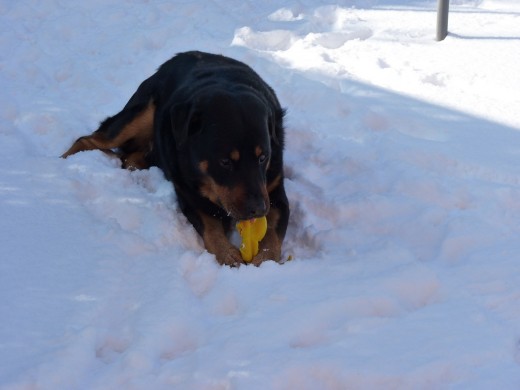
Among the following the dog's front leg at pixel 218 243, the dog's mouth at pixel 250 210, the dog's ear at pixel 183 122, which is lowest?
the dog's front leg at pixel 218 243

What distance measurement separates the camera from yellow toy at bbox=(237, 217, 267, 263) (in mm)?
3541

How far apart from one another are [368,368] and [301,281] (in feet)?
2.32

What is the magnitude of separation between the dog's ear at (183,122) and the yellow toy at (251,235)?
0.55 m

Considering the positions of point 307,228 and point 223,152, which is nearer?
point 223,152

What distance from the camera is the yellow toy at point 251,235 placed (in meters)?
3.54

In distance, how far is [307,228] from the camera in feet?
12.2

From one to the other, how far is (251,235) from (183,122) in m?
0.69

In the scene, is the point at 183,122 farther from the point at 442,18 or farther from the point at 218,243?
the point at 442,18

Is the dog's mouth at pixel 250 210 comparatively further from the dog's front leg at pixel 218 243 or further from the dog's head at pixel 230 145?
the dog's front leg at pixel 218 243

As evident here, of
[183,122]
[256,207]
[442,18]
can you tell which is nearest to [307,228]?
[256,207]

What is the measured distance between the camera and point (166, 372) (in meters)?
2.40

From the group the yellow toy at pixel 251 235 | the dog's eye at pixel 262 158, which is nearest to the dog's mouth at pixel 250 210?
the yellow toy at pixel 251 235

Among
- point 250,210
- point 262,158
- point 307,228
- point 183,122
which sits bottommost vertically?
point 307,228

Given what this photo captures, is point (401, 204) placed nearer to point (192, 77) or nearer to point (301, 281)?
point (301, 281)
